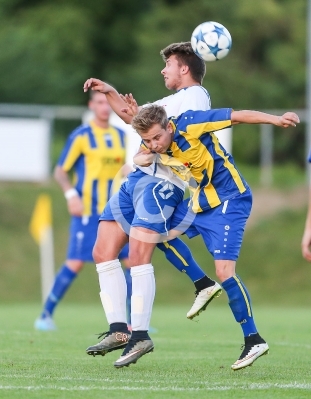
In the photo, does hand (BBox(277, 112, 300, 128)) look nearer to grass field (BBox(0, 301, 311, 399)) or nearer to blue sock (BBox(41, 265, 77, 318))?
grass field (BBox(0, 301, 311, 399))

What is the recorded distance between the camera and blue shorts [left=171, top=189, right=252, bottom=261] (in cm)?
701

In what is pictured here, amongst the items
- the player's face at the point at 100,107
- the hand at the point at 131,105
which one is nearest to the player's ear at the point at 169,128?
the hand at the point at 131,105

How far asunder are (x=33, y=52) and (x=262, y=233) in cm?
1264

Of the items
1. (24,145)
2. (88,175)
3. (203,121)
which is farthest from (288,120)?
(24,145)

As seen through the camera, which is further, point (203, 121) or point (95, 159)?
point (95, 159)

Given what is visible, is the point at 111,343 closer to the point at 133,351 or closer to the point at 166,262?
the point at 133,351

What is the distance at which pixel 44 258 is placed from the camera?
21.5 m

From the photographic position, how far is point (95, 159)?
11.4 meters

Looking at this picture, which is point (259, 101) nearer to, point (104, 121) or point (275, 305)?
point (275, 305)

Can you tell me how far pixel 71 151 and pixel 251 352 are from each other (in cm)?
506

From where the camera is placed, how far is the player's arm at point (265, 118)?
255 inches

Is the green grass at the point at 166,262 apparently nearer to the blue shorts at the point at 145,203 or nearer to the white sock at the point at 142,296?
the blue shorts at the point at 145,203

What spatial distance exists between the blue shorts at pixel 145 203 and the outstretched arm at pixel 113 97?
1.42 ft

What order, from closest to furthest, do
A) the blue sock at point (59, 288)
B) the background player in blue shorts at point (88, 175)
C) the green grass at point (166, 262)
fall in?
the blue sock at point (59, 288) < the background player in blue shorts at point (88, 175) < the green grass at point (166, 262)
